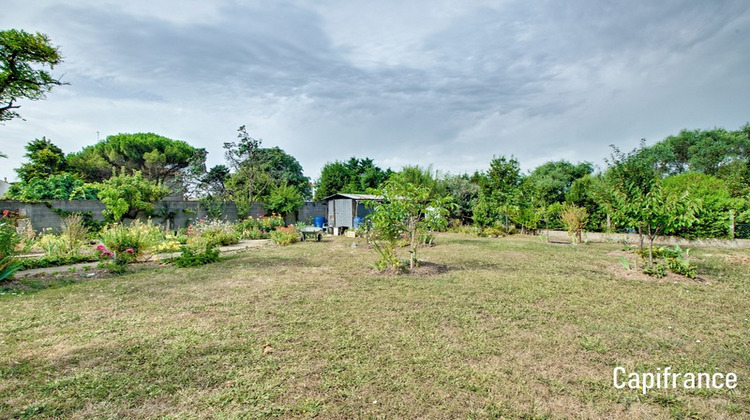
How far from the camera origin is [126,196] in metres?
13.1

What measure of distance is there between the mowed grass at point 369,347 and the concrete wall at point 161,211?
31.2ft

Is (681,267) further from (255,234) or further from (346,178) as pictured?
(346,178)

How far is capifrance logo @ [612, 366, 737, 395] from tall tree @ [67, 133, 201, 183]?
2397 centimetres

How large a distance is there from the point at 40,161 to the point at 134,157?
208 inches

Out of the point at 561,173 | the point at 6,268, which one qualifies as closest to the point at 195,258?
the point at 6,268

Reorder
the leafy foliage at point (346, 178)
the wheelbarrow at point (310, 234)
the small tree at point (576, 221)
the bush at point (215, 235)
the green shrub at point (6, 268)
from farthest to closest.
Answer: the leafy foliage at point (346, 178) < the wheelbarrow at point (310, 234) < the small tree at point (576, 221) < the bush at point (215, 235) < the green shrub at point (6, 268)

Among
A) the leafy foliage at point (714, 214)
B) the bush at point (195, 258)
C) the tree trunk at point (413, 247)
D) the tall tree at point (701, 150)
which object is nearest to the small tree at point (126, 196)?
the bush at point (195, 258)

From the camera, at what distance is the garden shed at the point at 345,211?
17.8m

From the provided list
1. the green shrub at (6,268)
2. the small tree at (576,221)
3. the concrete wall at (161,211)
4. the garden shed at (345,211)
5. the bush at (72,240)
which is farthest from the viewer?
the garden shed at (345,211)

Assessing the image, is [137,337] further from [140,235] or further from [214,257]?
[140,235]

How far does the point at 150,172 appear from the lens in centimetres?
2536

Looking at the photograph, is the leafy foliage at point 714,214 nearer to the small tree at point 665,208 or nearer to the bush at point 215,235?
the small tree at point 665,208

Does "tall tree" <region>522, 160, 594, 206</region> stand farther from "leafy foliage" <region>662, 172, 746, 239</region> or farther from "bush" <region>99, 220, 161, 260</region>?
"bush" <region>99, 220, 161, 260</region>

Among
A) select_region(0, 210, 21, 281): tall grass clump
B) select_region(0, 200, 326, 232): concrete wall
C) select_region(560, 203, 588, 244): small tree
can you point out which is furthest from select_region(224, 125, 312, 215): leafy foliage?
select_region(560, 203, 588, 244): small tree
